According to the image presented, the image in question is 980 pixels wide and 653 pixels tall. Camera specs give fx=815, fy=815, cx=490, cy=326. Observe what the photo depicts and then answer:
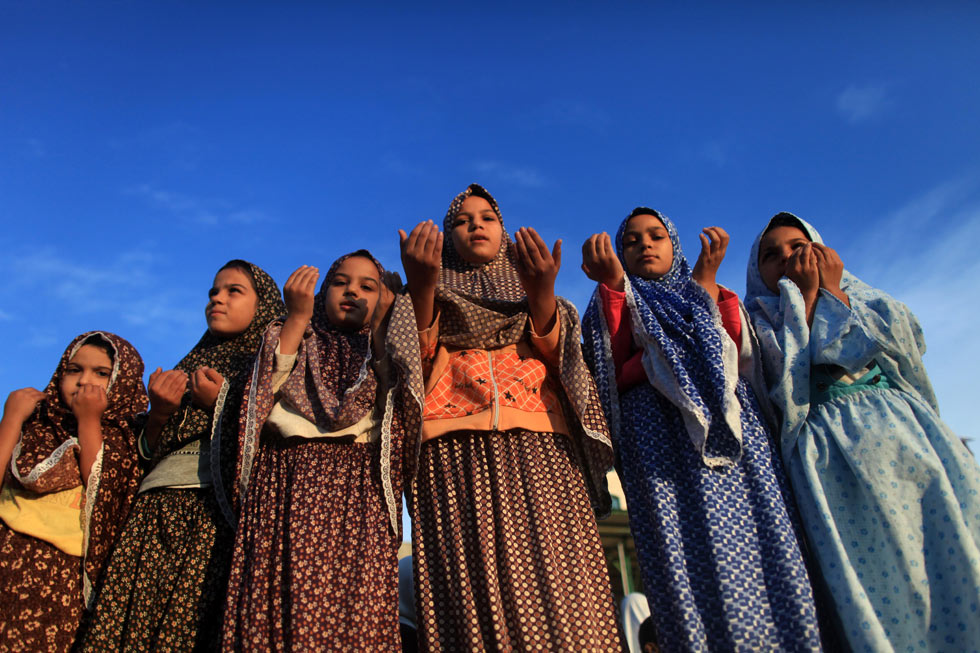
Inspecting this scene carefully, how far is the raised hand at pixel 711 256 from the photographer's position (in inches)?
153

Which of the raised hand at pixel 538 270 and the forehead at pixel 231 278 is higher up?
the forehead at pixel 231 278

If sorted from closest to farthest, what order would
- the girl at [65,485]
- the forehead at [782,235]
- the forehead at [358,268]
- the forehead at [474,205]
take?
the girl at [65,485] < the forehead at [358,268] < the forehead at [474,205] < the forehead at [782,235]

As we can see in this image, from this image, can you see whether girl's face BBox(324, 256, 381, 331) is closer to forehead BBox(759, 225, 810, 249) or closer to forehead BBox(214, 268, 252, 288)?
forehead BBox(214, 268, 252, 288)

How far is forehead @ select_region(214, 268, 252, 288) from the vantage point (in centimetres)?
415

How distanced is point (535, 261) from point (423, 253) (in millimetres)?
→ 472

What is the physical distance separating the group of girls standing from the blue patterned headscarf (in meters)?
0.01

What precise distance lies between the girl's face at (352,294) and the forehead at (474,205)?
55 centimetres

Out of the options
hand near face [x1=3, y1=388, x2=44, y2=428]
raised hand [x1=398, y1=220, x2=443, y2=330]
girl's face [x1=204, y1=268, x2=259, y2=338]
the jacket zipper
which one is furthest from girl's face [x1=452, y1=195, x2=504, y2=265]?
hand near face [x1=3, y1=388, x2=44, y2=428]

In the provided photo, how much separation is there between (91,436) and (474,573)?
5.83ft

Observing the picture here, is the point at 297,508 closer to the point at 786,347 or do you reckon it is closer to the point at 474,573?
the point at 474,573

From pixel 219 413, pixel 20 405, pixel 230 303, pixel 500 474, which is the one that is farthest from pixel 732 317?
pixel 20 405

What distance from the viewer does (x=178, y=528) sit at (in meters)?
3.23

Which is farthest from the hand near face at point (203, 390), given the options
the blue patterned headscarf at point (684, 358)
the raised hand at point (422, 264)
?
the blue patterned headscarf at point (684, 358)

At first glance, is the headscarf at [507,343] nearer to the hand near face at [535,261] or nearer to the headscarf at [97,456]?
the hand near face at [535,261]
